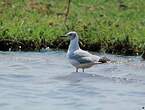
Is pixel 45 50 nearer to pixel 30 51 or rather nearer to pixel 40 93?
pixel 30 51

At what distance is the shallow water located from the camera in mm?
11078

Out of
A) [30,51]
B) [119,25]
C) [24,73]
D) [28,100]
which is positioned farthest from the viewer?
[119,25]

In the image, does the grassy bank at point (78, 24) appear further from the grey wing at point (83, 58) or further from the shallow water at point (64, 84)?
the grey wing at point (83, 58)

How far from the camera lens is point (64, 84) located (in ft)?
42.5

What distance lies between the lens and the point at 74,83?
13164mm

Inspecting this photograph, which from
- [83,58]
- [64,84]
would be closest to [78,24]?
[83,58]

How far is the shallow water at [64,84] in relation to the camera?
36.3ft

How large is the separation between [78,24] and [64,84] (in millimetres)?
5906

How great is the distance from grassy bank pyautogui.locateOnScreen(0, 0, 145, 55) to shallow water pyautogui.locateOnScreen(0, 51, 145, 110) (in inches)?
21.5

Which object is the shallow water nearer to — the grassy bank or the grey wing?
the grey wing

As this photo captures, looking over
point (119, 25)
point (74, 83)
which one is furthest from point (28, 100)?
point (119, 25)

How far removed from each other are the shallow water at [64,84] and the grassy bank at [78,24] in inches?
21.5

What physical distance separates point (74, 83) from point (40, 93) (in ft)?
4.62

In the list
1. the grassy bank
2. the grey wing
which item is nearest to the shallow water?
the grey wing
